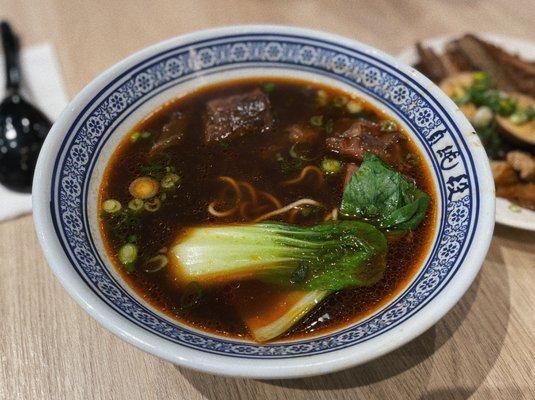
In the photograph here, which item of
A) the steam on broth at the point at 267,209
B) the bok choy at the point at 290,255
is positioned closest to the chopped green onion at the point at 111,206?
the steam on broth at the point at 267,209

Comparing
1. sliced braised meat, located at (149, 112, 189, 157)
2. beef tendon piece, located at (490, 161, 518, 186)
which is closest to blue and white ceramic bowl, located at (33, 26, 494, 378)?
sliced braised meat, located at (149, 112, 189, 157)

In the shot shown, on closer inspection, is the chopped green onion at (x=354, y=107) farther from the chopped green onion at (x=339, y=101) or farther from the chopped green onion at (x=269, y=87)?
the chopped green onion at (x=269, y=87)

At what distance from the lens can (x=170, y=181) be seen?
1955 mm

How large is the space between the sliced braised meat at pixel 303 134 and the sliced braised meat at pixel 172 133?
50cm

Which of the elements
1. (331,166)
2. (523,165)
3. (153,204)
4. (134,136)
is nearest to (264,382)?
(153,204)

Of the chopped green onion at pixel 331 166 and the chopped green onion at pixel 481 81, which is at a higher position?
the chopped green onion at pixel 481 81

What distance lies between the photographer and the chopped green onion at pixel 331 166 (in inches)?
78.7

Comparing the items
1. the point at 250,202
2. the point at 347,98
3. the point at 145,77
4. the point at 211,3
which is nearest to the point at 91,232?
the point at 250,202

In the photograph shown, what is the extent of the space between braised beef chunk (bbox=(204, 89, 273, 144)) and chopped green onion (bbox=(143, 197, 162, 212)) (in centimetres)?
40

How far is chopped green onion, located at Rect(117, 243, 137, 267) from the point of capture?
1.65 metres

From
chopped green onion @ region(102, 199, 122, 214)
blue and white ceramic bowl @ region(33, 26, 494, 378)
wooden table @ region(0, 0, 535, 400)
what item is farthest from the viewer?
chopped green onion @ region(102, 199, 122, 214)

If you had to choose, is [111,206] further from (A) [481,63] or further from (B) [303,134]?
(A) [481,63]

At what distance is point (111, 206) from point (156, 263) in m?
0.32

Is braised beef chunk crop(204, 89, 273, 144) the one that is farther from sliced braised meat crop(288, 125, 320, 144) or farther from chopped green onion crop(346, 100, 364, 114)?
chopped green onion crop(346, 100, 364, 114)
